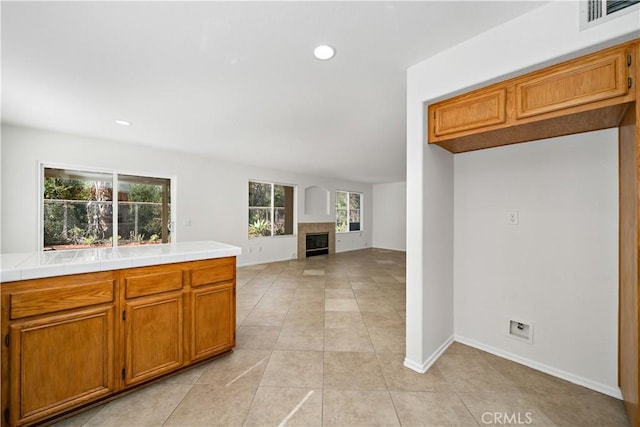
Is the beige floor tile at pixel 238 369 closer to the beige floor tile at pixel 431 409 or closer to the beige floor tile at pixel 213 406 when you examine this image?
the beige floor tile at pixel 213 406

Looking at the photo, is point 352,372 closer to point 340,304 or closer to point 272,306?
point 340,304

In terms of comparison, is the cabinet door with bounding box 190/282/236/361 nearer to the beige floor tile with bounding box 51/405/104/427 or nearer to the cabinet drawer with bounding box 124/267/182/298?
the cabinet drawer with bounding box 124/267/182/298

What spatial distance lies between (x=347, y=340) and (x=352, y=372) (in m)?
0.52

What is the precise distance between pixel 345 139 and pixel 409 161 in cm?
214

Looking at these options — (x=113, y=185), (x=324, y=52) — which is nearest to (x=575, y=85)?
(x=324, y=52)

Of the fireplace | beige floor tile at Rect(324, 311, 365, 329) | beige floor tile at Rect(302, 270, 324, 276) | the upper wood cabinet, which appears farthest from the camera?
the fireplace

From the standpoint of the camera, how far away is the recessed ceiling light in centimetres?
174

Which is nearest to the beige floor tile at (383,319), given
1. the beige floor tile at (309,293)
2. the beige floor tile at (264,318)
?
the beige floor tile at (309,293)

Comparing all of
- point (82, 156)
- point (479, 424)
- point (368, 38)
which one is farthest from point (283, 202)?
point (479, 424)

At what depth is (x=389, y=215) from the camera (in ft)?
28.9

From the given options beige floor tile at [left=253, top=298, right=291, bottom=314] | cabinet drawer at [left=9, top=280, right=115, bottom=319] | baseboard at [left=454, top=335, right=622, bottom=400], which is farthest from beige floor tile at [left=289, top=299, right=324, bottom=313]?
cabinet drawer at [left=9, top=280, right=115, bottom=319]

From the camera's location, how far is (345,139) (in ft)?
13.0

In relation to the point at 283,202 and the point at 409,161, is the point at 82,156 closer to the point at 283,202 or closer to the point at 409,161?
the point at 283,202

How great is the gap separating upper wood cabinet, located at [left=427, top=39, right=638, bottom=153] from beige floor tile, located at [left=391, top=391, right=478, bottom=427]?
1847 mm
